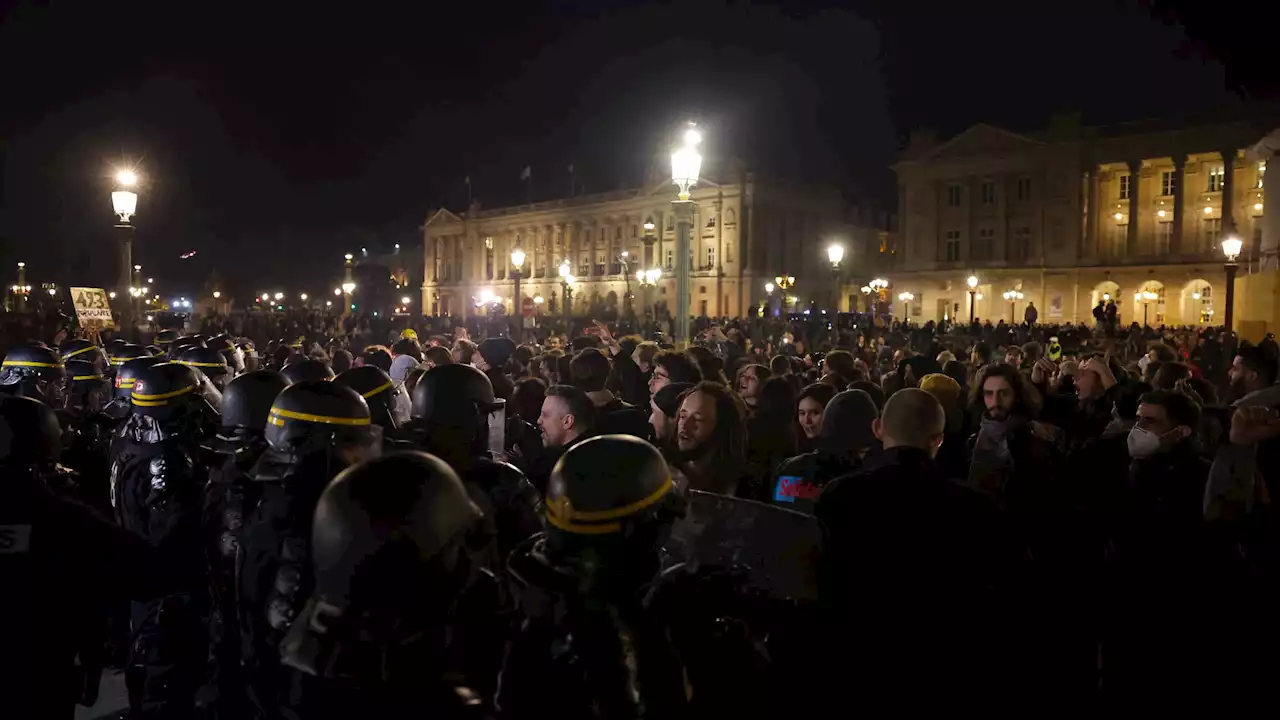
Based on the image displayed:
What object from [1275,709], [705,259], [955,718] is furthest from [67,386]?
[705,259]

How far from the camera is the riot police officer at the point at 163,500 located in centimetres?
393

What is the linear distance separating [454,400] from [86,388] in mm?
4870

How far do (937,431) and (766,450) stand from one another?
7.91ft

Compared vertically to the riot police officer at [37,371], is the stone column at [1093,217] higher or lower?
higher

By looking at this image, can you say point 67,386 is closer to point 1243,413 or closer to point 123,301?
point 123,301

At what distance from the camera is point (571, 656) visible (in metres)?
2.16

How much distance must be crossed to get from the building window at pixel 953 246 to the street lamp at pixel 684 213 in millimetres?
55016

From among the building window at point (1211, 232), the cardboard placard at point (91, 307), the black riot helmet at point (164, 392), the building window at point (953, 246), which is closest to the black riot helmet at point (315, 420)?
the black riot helmet at point (164, 392)

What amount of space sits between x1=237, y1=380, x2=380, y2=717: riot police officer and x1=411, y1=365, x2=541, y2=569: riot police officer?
0.53m

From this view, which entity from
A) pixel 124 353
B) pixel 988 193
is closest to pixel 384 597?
pixel 124 353

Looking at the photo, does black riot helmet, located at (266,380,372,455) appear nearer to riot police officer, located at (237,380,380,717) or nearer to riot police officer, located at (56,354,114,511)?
riot police officer, located at (237,380,380,717)

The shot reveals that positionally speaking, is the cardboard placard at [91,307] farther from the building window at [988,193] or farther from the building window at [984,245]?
the building window at [988,193]

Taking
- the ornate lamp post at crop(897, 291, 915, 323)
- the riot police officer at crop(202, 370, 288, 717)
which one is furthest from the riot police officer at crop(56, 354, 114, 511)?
the ornate lamp post at crop(897, 291, 915, 323)

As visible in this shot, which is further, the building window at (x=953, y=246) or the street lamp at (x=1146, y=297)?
the building window at (x=953, y=246)
